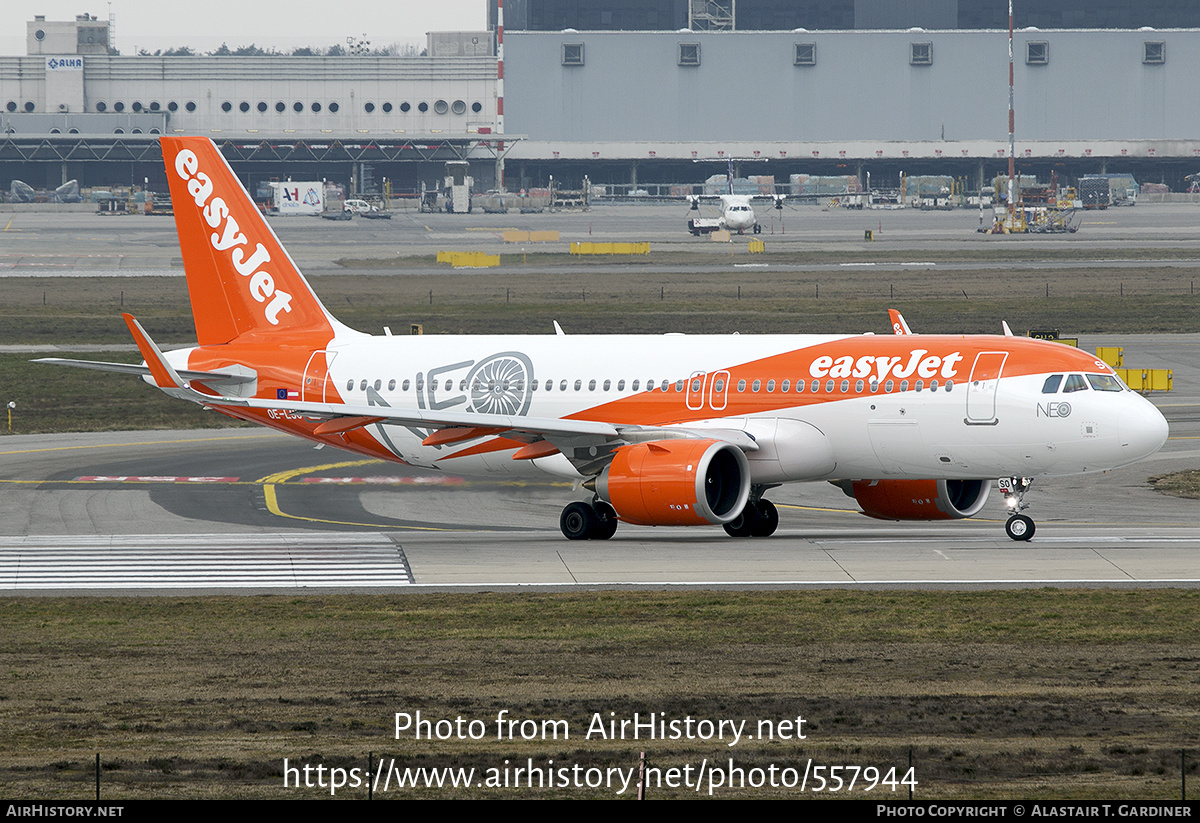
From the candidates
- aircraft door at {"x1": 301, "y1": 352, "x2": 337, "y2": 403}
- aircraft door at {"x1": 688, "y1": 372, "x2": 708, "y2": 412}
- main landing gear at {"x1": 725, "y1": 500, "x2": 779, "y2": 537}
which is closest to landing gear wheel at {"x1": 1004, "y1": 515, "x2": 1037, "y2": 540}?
main landing gear at {"x1": 725, "y1": 500, "x2": 779, "y2": 537}

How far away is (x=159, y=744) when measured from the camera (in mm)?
17281

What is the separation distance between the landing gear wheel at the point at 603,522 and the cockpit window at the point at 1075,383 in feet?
35.8

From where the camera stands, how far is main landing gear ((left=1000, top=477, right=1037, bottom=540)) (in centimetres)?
3616

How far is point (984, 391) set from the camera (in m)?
35.1

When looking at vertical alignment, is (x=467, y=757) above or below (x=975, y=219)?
below

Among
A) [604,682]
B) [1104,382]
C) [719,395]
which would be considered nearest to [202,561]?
[719,395]

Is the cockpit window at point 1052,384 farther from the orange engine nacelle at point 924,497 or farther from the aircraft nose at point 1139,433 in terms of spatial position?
the orange engine nacelle at point 924,497

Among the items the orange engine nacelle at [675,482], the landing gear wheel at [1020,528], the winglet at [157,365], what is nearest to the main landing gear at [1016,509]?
the landing gear wheel at [1020,528]

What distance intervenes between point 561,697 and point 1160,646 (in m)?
9.88

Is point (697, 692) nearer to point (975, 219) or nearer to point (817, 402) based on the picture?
point (817, 402)

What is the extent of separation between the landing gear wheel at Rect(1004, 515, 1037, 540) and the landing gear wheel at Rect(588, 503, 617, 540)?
9.34 metres

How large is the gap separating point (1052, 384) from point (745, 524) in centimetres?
827

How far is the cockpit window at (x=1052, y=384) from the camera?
3475cm

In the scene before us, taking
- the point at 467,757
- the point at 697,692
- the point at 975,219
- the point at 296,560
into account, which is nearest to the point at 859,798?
the point at 467,757
